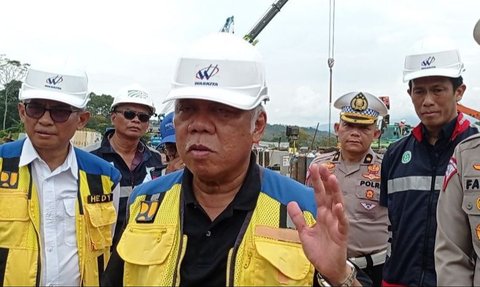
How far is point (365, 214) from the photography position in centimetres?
421

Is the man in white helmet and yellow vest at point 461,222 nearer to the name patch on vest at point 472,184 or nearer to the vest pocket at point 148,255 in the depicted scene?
the name patch on vest at point 472,184

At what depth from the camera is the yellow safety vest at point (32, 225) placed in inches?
104

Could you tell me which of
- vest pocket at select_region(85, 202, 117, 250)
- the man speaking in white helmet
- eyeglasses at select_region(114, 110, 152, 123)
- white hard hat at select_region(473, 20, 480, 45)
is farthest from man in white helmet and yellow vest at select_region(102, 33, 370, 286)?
eyeglasses at select_region(114, 110, 152, 123)

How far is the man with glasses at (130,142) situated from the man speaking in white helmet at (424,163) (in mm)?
2247

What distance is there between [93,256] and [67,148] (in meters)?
0.69

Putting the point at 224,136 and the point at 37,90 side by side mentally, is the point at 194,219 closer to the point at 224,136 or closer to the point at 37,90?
the point at 224,136

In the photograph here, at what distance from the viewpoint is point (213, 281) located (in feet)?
6.09

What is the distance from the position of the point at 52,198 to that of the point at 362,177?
104 inches

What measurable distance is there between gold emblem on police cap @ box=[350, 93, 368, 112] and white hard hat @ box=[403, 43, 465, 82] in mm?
1133

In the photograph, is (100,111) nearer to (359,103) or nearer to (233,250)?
(359,103)

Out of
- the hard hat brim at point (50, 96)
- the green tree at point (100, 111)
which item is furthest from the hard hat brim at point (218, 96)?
the green tree at point (100, 111)

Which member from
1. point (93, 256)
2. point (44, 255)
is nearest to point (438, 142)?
point (93, 256)

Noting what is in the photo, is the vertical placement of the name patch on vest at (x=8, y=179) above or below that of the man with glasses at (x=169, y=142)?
below

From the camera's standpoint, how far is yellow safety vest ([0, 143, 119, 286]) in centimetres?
265
